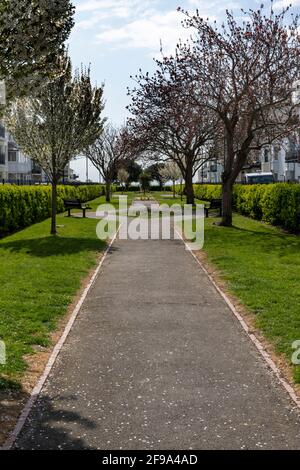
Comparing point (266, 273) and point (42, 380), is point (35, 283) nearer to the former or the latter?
point (266, 273)

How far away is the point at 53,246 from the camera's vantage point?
56.1 feet

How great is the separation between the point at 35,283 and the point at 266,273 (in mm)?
5002

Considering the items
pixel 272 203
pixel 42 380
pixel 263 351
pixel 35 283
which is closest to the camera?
pixel 42 380

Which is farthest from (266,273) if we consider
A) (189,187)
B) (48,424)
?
(189,187)

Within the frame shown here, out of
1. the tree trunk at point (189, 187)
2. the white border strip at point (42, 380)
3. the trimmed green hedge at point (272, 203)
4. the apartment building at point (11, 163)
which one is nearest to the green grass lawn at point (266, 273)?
the trimmed green hedge at point (272, 203)

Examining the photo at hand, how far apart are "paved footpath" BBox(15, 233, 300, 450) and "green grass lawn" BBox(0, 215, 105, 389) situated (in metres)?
0.46

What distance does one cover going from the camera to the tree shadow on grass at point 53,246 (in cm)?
1589

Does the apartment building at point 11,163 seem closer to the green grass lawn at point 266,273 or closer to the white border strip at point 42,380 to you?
the green grass lawn at point 266,273

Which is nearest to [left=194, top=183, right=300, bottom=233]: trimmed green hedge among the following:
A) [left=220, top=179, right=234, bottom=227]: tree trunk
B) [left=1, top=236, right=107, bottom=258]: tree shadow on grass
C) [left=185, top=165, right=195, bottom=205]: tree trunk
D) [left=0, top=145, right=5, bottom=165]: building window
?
[left=220, top=179, right=234, bottom=227]: tree trunk

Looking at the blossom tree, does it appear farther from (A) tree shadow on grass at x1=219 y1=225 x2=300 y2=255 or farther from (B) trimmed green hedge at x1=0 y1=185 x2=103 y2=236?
(A) tree shadow on grass at x1=219 y1=225 x2=300 y2=255

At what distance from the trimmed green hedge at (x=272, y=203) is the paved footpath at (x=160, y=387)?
40.0 ft

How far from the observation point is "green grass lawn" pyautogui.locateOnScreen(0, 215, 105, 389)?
24.0 feet

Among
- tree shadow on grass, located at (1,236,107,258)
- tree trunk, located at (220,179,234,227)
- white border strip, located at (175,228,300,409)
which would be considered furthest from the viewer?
tree trunk, located at (220,179,234,227)
